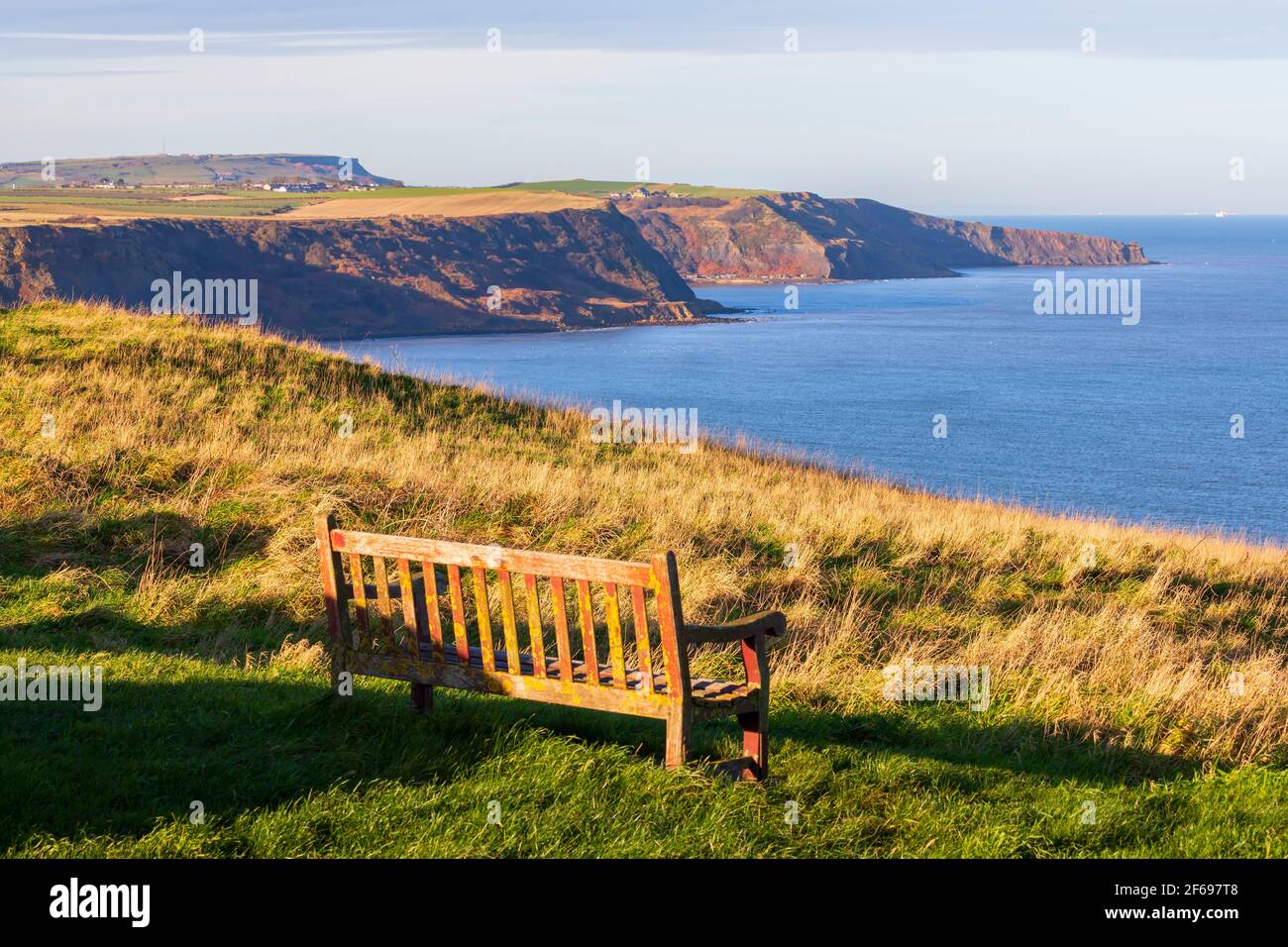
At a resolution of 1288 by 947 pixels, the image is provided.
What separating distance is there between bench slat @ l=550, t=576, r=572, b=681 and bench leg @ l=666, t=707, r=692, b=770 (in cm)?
55

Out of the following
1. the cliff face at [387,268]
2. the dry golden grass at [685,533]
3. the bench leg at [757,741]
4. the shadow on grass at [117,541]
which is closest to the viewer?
the bench leg at [757,741]

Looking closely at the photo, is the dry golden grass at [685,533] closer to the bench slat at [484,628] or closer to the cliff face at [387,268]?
the bench slat at [484,628]

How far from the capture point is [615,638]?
5.51 m

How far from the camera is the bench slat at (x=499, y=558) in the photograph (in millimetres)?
5402

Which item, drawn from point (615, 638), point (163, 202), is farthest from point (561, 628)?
point (163, 202)

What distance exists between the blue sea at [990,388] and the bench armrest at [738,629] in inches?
729

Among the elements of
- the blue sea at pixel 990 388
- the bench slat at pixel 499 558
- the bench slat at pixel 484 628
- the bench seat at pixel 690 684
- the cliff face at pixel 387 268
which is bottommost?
the blue sea at pixel 990 388

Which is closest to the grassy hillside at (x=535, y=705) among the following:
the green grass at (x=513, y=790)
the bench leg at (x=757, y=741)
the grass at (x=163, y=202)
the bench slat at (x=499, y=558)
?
the green grass at (x=513, y=790)

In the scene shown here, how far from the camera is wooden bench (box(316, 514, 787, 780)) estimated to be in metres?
5.44

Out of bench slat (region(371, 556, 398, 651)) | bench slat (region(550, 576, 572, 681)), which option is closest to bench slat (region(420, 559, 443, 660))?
bench slat (region(371, 556, 398, 651))

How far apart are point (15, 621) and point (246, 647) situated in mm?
1789

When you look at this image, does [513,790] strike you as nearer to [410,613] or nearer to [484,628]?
[484,628]

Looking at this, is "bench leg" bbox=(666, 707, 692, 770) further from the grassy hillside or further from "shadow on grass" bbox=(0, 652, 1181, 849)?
"shadow on grass" bbox=(0, 652, 1181, 849)
